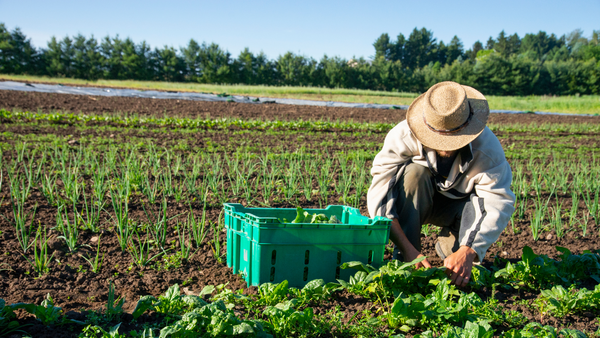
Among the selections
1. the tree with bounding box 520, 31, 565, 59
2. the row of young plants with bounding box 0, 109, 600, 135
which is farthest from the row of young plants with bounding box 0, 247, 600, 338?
the tree with bounding box 520, 31, 565, 59

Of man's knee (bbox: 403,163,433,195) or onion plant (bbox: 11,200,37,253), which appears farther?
man's knee (bbox: 403,163,433,195)

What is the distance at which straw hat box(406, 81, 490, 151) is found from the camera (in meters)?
1.68

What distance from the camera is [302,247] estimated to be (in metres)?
1.67

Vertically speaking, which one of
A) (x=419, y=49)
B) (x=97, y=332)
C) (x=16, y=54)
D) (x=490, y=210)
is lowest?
(x=97, y=332)

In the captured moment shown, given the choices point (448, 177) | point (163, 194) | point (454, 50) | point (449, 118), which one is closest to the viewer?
point (449, 118)

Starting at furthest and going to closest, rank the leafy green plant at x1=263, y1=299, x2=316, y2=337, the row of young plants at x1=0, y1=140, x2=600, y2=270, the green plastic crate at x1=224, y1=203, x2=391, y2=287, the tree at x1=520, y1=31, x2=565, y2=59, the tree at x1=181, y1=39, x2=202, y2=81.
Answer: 1. the tree at x1=520, y1=31, x2=565, y2=59
2. the tree at x1=181, y1=39, x2=202, y2=81
3. the row of young plants at x1=0, y1=140, x2=600, y2=270
4. the green plastic crate at x1=224, y1=203, x2=391, y2=287
5. the leafy green plant at x1=263, y1=299, x2=316, y2=337

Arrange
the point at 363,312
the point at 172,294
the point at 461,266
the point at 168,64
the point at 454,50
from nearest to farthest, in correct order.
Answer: the point at 172,294 → the point at 363,312 → the point at 461,266 → the point at 168,64 → the point at 454,50

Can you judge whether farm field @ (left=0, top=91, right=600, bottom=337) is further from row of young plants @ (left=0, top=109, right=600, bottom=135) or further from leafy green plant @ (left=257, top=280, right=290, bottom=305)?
row of young plants @ (left=0, top=109, right=600, bottom=135)

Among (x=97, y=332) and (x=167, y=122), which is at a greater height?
(x=167, y=122)

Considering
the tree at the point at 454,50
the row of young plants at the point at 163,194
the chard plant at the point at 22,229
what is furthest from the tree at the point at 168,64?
the tree at the point at 454,50

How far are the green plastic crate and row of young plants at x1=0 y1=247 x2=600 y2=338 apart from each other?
8 cm

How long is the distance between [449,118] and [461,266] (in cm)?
70

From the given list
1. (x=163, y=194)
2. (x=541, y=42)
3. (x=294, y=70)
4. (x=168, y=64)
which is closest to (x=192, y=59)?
(x=168, y=64)

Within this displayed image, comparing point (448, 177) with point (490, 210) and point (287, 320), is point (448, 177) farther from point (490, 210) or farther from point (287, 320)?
point (287, 320)
